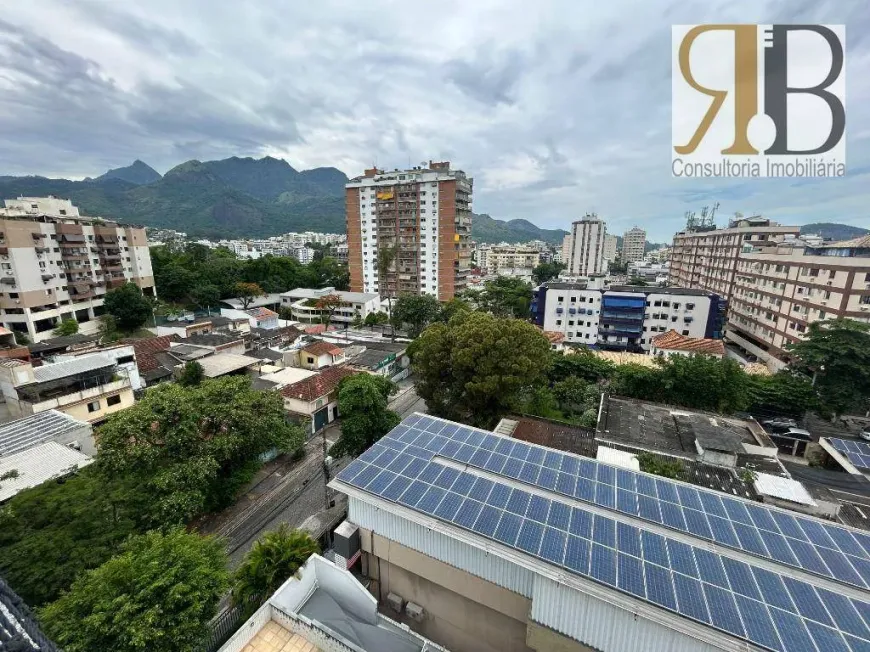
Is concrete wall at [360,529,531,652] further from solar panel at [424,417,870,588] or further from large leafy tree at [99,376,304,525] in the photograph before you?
large leafy tree at [99,376,304,525]

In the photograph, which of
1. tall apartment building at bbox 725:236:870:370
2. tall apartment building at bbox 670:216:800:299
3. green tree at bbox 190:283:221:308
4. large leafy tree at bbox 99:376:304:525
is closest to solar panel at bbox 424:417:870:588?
large leafy tree at bbox 99:376:304:525

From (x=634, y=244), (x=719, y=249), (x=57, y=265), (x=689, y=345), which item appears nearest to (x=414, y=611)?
(x=689, y=345)

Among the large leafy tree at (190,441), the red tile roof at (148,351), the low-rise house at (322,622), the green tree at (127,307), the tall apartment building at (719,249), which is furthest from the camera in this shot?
the tall apartment building at (719,249)

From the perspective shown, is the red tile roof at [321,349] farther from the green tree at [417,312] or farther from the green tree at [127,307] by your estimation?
the green tree at [127,307]

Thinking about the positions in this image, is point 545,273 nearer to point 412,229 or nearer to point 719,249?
point 719,249

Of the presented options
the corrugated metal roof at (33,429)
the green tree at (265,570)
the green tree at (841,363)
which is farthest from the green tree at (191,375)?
the green tree at (841,363)

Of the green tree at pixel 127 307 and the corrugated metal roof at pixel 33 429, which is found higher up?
the green tree at pixel 127 307
